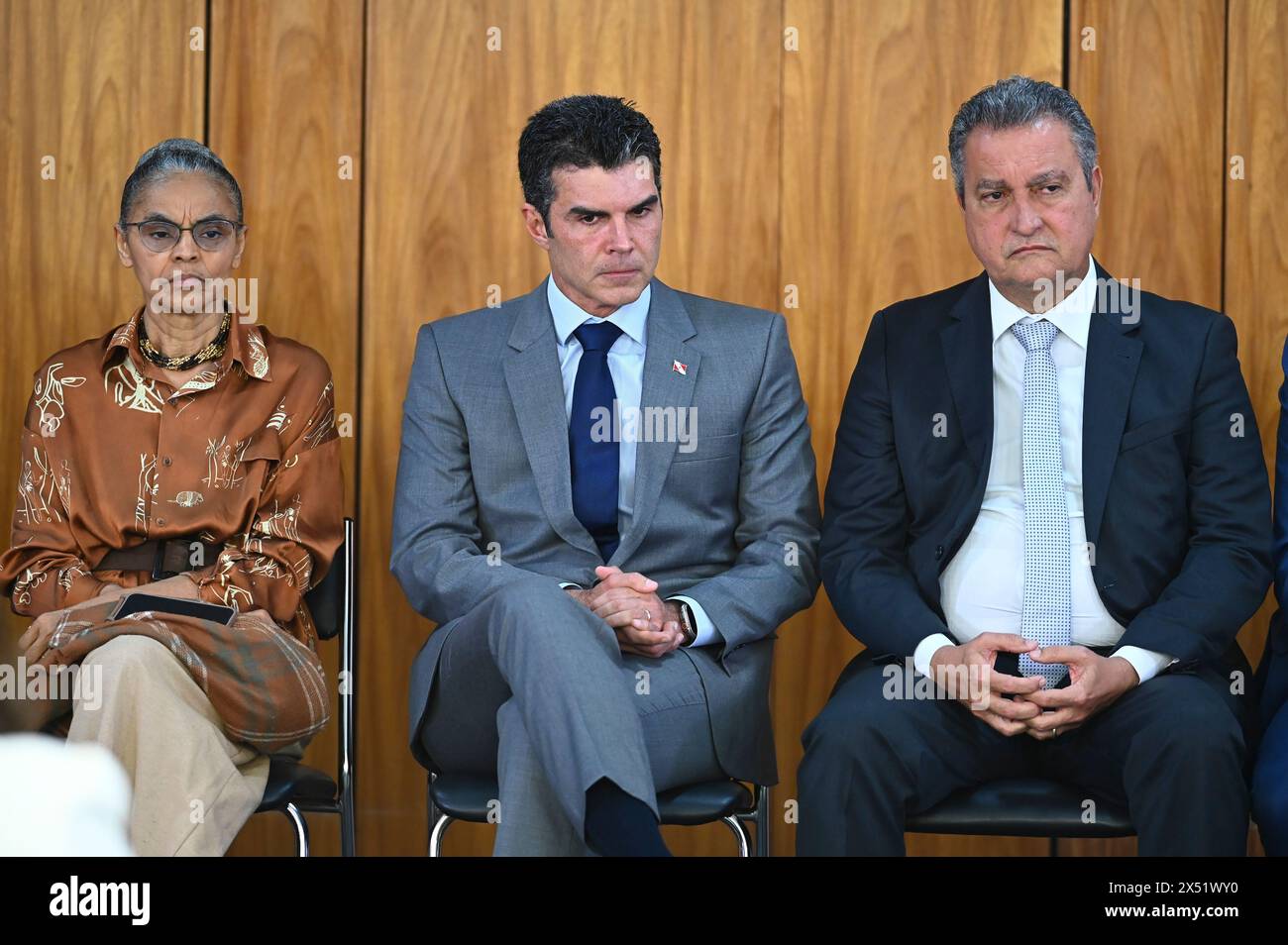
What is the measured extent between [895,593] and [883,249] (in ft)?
4.03

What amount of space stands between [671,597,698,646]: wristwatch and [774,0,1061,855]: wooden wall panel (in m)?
1.02

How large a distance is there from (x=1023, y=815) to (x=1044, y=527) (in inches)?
22.5

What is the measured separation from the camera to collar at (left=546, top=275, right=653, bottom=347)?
335 centimetres

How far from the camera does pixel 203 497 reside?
3320mm

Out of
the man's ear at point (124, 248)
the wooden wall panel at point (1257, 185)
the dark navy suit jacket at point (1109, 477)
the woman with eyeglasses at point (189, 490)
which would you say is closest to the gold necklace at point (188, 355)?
the woman with eyeglasses at point (189, 490)

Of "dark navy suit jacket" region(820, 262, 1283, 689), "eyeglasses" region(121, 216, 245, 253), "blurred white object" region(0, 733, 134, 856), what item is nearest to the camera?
"blurred white object" region(0, 733, 134, 856)

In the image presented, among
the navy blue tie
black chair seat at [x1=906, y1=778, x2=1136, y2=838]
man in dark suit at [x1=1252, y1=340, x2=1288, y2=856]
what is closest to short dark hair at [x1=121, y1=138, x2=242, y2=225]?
the navy blue tie

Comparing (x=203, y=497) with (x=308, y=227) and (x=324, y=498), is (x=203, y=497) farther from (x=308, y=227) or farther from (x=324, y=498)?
(x=308, y=227)

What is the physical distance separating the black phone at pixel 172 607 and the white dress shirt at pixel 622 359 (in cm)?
78

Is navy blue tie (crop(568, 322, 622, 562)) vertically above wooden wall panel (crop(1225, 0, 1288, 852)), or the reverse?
wooden wall panel (crop(1225, 0, 1288, 852))

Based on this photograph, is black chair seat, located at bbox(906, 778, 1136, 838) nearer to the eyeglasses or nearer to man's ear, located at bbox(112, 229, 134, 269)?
the eyeglasses

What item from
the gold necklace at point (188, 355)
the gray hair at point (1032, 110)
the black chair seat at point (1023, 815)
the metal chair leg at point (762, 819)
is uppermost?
the gray hair at point (1032, 110)

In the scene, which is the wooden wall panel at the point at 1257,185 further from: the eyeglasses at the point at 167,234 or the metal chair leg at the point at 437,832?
the eyeglasses at the point at 167,234

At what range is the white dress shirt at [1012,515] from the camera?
10.0 ft
